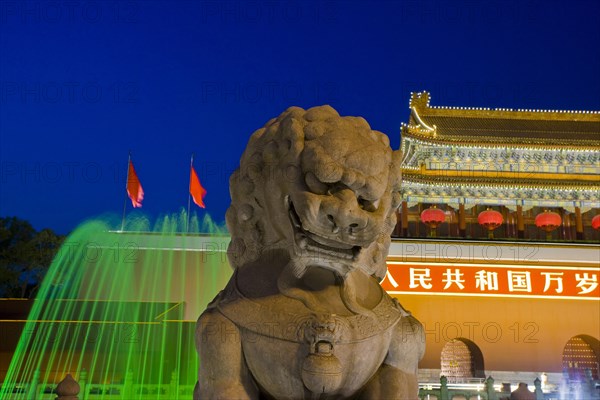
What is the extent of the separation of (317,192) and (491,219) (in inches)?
639

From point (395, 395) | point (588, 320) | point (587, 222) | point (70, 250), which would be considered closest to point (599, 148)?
point (587, 222)

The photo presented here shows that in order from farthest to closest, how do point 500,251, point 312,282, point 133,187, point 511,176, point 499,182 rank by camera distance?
point 511,176
point 499,182
point 133,187
point 500,251
point 312,282

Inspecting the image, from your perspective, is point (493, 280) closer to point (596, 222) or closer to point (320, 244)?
point (596, 222)

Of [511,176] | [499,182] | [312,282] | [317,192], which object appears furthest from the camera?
[511,176]

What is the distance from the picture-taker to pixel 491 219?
57.5 feet

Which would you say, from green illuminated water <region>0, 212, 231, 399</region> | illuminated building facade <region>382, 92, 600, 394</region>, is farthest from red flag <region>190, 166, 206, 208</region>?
illuminated building facade <region>382, 92, 600, 394</region>

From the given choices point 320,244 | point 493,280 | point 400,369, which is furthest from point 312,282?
point 493,280

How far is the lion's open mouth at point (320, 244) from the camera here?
2.37m

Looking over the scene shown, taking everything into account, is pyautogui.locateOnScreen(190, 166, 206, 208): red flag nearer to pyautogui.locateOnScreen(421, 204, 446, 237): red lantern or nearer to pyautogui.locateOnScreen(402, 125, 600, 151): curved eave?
pyautogui.locateOnScreen(402, 125, 600, 151): curved eave

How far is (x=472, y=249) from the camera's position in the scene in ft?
48.0

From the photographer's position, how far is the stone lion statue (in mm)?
2314

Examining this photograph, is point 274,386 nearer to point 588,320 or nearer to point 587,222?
point 588,320

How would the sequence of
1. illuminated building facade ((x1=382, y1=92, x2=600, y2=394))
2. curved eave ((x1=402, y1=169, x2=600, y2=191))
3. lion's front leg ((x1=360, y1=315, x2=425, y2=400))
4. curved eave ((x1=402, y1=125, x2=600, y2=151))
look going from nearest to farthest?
lion's front leg ((x1=360, y1=315, x2=425, y2=400)), illuminated building facade ((x1=382, y1=92, x2=600, y2=394)), curved eave ((x1=402, y1=169, x2=600, y2=191)), curved eave ((x1=402, y1=125, x2=600, y2=151))

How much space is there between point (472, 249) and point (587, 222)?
231 inches
